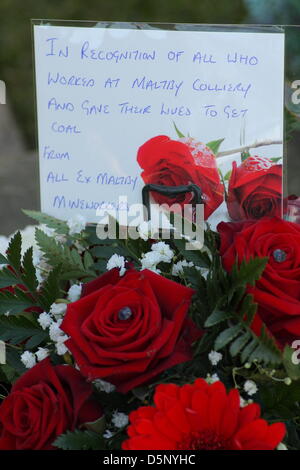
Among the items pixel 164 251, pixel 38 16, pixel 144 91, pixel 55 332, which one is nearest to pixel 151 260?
pixel 164 251

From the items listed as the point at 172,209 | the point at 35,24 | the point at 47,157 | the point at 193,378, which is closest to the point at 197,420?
the point at 193,378

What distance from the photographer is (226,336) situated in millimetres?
609

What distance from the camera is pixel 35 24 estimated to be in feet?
2.84

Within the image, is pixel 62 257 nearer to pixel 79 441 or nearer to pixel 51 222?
pixel 51 222

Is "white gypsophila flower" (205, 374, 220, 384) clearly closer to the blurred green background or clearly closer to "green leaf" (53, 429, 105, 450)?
"green leaf" (53, 429, 105, 450)

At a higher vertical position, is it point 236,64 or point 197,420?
point 236,64

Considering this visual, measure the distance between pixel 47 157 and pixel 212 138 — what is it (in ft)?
0.76

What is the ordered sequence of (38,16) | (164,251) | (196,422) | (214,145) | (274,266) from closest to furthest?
(196,422) → (274,266) → (164,251) → (214,145) → (38,16)

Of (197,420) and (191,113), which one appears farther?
(191,113)

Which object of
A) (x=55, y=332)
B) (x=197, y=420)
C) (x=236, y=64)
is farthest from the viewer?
(x=236, y=64)

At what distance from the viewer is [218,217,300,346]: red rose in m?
0.64

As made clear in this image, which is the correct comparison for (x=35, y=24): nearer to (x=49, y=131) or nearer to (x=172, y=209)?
(x=49, y=131)

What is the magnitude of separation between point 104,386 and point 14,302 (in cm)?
16
